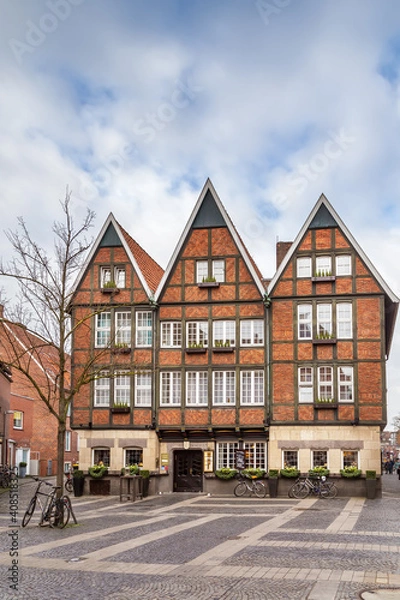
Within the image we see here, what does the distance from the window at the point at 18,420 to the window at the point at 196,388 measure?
899 inches

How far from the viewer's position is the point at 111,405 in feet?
121

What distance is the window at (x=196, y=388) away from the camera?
3659 centimetres

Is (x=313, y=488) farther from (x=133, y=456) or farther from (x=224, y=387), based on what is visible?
(x=133, y=456)

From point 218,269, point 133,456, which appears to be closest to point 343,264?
point 218,269

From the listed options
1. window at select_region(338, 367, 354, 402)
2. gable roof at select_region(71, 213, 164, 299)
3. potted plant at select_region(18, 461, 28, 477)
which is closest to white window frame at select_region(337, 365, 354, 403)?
window at select_region(338, 367, 354, 402)

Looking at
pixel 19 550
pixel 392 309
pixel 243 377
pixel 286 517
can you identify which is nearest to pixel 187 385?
pixel 243 377

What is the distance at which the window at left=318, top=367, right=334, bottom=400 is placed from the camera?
35.3m

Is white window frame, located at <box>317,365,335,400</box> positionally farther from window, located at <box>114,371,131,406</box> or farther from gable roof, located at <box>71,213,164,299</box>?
window, located at <box>114,371,131,406</box>

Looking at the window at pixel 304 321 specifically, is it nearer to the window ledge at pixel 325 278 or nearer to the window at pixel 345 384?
the window ledge at pixel 325 278

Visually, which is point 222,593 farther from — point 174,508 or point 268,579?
point 174,508

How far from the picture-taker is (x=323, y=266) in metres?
36.3

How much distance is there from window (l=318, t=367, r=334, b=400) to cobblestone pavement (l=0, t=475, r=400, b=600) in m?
9.10

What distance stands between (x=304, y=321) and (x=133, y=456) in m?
10.5

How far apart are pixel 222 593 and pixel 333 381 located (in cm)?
2432
